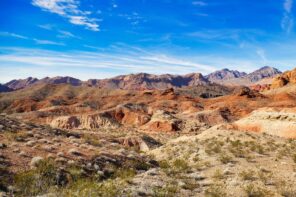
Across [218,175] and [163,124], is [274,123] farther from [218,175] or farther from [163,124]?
[163,124]

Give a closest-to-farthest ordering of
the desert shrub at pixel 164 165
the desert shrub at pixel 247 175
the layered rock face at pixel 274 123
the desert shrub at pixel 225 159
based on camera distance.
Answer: the desert shrub at pixel 247 175 < the desert shrub at pixel 164 165 < the desert shrub at pixel 225 159 < the layered rock face at pixel 274 123

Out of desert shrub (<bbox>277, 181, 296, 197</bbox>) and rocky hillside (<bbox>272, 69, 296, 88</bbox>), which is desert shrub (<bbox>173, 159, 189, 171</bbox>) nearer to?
desert shrub (<bbox>277, 181, 296, 197</bbox>)

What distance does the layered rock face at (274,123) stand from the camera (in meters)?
37.4

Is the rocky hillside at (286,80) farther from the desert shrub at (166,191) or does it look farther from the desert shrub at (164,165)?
the desert shrub at (166,191)

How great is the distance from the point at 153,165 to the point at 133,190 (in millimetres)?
7686

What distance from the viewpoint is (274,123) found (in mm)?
40562

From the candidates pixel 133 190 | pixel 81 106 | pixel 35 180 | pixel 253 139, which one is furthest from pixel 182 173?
pixel 81 106

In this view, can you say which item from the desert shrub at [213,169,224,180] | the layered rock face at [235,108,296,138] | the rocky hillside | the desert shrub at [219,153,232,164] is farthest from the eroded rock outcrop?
the rocky hillside

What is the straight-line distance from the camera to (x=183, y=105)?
11400 centimetres

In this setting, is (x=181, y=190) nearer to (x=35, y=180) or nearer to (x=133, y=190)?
(x=133, y=190)

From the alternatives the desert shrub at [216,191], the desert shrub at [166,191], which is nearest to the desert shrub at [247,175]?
the desert shrub at [216,191]

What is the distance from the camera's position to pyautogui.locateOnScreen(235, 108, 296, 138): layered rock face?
1473 inches

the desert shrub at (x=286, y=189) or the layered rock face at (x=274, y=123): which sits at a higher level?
the layered rock face at (x=274, y=123)

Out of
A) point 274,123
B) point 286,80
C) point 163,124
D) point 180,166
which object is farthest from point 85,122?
point 286,80
